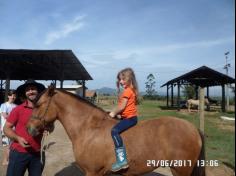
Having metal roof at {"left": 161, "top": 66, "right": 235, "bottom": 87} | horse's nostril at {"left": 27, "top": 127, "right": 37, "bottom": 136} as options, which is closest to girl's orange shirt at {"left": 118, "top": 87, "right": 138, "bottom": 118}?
horse's nostril at {"left": 27, "top": 127, "right": 37, "bottom": 136}

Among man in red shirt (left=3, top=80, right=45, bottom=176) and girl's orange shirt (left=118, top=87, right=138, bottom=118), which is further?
girl's orange shirt (left=118, top=87, right=138, bottom=118)

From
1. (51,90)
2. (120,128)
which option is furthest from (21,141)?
(120,128)

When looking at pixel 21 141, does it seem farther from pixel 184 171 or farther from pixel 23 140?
pixel 184 171

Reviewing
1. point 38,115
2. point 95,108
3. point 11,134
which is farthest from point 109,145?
point 11,134

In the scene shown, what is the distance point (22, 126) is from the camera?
3959 millimetres

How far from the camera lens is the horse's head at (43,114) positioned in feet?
12.6

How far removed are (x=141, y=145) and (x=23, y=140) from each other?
4.93 ft

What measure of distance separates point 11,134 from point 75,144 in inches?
32.7

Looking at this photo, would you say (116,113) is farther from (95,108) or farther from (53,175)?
(53,175)

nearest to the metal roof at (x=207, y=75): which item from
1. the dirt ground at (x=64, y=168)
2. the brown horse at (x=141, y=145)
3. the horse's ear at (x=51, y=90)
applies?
the dirt ground at (x=64, y=168)

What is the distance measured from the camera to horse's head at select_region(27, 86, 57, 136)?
3836 mm

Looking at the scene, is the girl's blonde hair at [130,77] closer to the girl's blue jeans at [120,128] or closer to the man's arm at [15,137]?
the girl's blue jeans at [120,128]

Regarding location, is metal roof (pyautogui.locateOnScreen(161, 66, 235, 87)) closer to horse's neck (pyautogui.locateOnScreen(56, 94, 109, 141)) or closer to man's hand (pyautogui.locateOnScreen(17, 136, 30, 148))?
horse's neck (pyautogui.locateOnScreen(56, 94, 109, 141))

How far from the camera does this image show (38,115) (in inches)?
154
